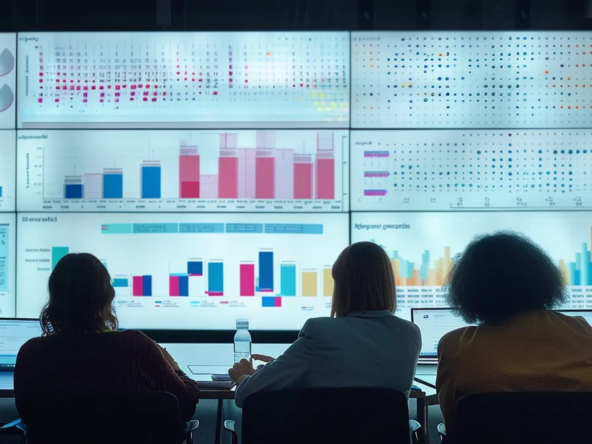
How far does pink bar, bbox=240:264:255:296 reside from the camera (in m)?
2.89

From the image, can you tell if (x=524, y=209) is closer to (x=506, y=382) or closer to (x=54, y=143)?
(x=506, y=382)

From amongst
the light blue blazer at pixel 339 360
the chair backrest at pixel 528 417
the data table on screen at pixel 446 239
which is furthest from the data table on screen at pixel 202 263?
the chair backrest at pixel 528 417

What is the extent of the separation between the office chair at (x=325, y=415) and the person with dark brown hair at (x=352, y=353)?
0.59 ft

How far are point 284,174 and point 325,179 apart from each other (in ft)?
0.71

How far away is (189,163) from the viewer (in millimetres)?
2922

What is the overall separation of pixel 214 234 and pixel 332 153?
29.4 inches

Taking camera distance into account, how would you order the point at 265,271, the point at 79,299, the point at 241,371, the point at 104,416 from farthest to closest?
the point at 265,271 < the point at 241,371 < the point at 79,299 < the point at 104,416

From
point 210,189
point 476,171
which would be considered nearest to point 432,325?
point 476,171

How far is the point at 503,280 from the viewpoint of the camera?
157 centimetres

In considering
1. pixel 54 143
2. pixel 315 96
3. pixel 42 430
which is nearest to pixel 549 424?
pixel 42 430

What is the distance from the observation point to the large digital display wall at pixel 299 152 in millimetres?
2914

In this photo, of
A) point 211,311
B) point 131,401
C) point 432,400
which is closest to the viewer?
point 131,401

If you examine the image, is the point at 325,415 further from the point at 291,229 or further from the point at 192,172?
the point at 192,172
